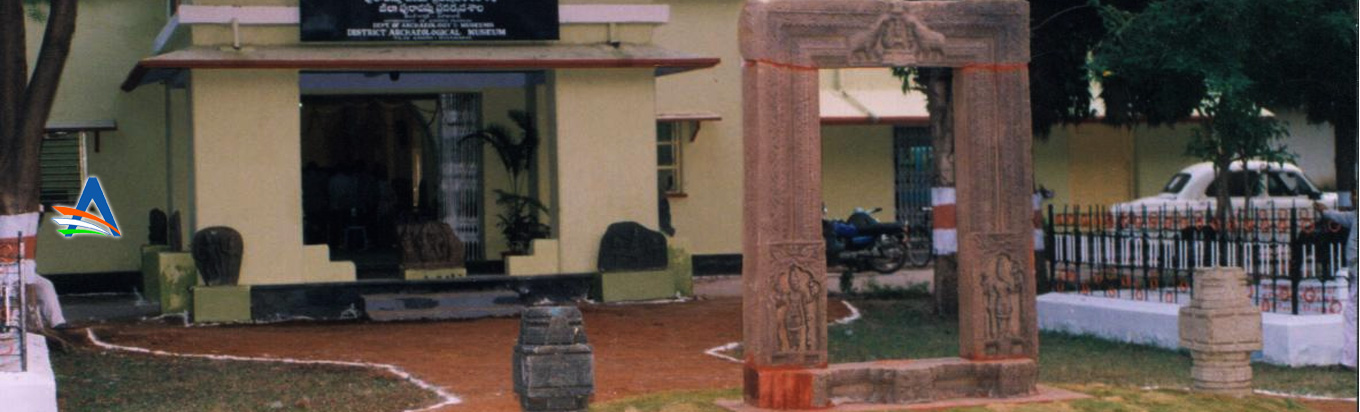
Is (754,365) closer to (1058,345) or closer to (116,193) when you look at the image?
(1058,345)

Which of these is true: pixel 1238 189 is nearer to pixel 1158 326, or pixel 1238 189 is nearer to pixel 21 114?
pixel 1158 326

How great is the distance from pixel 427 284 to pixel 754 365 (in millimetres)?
8339

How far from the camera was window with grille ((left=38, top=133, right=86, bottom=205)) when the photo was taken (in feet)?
69.9

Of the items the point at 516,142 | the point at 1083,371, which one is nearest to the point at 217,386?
the point at 1083,371

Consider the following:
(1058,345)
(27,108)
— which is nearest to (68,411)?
(27,108)

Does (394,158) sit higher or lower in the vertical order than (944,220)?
higher

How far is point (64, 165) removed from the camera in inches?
840

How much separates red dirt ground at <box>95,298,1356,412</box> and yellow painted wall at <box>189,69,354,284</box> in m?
0.78

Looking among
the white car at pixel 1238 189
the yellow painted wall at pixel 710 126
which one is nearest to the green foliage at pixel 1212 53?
the yellow painted wall at pixel 710 126

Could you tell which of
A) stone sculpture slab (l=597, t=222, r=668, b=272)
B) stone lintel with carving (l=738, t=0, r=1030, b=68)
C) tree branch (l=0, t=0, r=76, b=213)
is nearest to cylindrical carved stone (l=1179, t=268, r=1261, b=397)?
stone lintel with carving (l=738, t=0, r=1030, b=68)

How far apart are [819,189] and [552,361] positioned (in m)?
1.87

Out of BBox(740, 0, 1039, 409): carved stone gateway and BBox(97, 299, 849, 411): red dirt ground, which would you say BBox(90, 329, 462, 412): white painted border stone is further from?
BBox(740, 0, 1039, 409): carved stone gateway

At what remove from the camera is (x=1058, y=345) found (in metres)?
14.5

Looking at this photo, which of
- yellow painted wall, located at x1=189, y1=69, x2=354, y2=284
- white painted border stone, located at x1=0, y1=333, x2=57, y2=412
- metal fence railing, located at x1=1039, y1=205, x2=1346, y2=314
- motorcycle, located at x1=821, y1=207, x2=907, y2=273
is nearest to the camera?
white painted border stone, located at x1=0, y1=333, x2=57, y2=412
